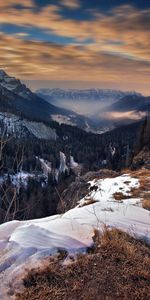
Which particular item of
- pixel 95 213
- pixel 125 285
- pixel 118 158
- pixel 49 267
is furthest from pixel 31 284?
pixel 118 158

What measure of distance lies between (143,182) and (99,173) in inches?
342

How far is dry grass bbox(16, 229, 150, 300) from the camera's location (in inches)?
182

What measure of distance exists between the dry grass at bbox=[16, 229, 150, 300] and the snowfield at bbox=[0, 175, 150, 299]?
0.23m

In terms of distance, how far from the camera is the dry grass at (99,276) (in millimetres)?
4632

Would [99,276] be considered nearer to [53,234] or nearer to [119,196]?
[53,234]

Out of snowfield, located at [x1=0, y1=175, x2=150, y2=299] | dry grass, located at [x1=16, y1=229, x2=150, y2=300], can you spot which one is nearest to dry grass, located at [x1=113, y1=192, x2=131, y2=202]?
snowfield, located at [x1=0, y1=175, x2=150, y2=299]

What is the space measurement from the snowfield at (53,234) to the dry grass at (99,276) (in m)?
0.23

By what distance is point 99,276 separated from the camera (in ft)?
16.4

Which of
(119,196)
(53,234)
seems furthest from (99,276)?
(119,196)

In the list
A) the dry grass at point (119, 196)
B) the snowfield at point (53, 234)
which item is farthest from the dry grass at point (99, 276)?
the dry grass at point (119, 196)

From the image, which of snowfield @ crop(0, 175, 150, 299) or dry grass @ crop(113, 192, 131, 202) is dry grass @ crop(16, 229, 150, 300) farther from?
dry grass @ crop(113, 192, 131, 202)

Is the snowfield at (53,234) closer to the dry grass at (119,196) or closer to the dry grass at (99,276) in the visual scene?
the dry grass at (99,276)

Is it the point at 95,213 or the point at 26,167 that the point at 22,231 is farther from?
the point at 26,167

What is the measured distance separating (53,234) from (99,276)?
1397 millimetres
